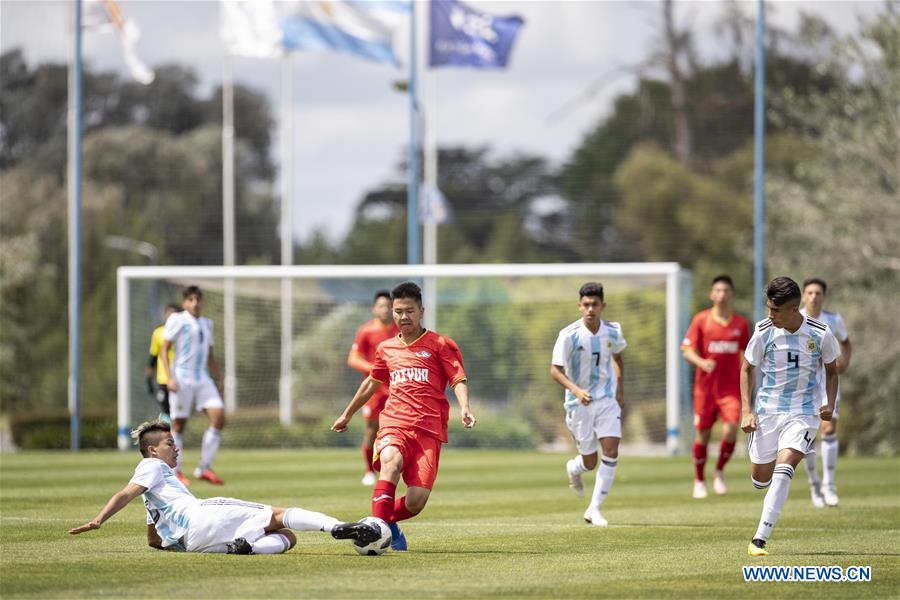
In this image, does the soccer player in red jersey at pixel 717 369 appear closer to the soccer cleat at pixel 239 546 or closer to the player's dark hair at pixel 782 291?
the player's dark hair at pixel 782 291

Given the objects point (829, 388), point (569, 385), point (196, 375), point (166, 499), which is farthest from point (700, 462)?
point (166, 499)

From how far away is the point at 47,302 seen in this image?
1937 inches

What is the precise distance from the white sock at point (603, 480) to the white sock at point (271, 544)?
12.9 ft

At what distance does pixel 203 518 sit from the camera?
1073 cm

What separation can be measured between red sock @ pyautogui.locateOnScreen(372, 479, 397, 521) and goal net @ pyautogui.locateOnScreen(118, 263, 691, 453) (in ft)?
52.2

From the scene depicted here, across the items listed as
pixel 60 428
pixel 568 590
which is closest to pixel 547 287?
pixel 60 428

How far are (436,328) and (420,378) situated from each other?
2251 centimetres

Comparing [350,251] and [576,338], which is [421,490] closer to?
[576,338]

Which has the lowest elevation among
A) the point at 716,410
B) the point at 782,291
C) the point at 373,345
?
the point at 716,410

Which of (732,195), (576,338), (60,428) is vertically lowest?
(60,428)

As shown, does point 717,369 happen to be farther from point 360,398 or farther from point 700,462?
point 360,398

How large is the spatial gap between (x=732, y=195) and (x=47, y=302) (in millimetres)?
23802

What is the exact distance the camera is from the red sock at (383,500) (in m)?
11.1

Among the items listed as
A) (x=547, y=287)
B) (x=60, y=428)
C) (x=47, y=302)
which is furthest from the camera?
(x=47, y=302)
